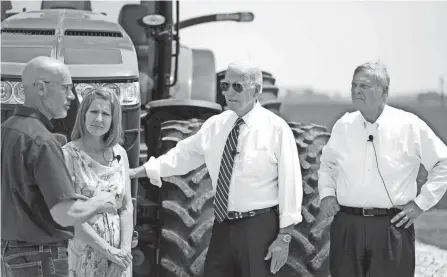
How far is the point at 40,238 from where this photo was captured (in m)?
2.72

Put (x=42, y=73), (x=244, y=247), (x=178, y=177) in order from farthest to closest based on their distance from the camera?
(x=178, y=177)
(x=244, y=247)
(x=42, y=73)

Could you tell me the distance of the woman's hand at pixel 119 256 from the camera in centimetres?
318

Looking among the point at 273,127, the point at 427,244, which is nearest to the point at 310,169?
the point at 273,127

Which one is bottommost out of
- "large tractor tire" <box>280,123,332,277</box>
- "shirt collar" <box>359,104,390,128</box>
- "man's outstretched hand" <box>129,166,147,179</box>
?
"large tractor tire" <box>280,123,332,277</box>

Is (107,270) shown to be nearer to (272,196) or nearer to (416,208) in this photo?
(272,196)

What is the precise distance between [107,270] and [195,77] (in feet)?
8.30

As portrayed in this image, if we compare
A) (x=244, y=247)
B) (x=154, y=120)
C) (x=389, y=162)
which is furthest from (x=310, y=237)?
(x=154, y=120)

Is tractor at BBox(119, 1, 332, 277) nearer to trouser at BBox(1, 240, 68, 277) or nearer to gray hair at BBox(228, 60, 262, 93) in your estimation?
gray hair at BBox(228, 60, 262, 93)

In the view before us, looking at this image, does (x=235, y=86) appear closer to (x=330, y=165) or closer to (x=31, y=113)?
(x=330, y=165)

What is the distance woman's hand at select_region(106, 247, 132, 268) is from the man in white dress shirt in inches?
38.2

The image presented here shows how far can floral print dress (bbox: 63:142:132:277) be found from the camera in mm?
3180

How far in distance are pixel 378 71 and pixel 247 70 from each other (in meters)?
0.59

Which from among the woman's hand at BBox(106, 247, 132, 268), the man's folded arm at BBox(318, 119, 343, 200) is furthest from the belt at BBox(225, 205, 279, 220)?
the woman's hand at BBox(106, 247, 132, 268)

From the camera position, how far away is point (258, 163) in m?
3.48
